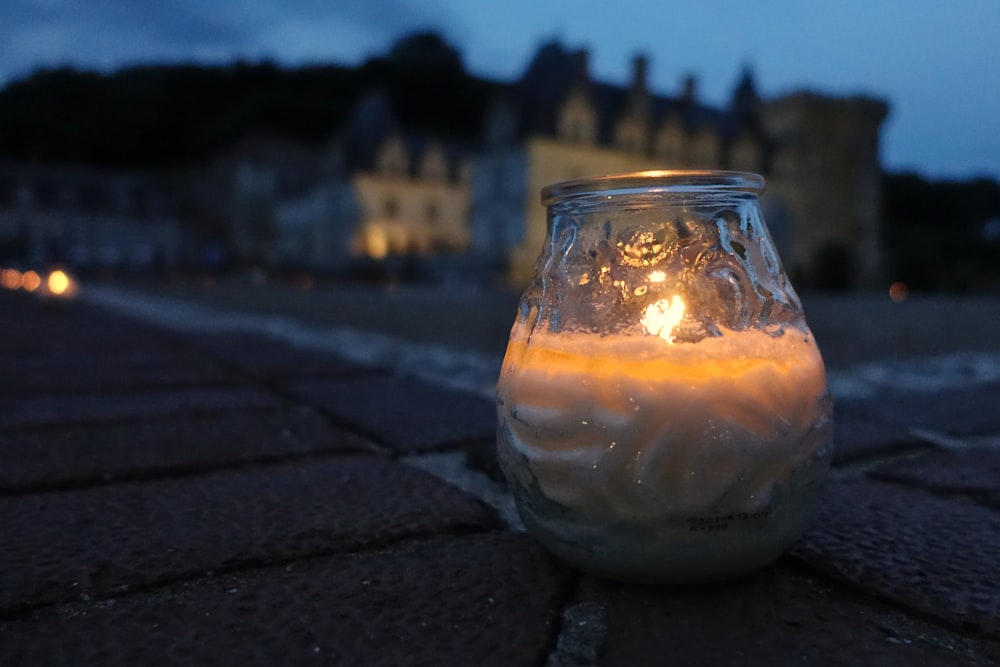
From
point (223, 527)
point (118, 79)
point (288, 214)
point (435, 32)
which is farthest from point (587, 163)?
point (118, 79)

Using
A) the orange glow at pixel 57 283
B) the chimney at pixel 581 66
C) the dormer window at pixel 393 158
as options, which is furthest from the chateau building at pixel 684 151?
the orange glow at pixel 57 283

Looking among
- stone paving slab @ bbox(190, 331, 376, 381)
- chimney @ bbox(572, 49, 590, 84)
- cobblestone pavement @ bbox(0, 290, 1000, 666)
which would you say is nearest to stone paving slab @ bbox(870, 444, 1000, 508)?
cobblestone pavement @ bbox(0, 290, 1000, 666)

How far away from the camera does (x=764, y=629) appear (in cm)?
69

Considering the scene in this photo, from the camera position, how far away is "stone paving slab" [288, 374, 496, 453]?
1.45 metres

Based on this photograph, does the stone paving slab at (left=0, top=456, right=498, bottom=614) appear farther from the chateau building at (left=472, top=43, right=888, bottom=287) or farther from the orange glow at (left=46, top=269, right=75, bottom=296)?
the chateau building at (left=472, top=43, right=888, bottom=287)

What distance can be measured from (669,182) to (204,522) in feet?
2.36

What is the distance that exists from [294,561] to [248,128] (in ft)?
170

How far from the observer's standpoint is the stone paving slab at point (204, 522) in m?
0.82

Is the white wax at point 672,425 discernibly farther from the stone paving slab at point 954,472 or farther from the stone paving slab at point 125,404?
the stone paving slab at point 125,404

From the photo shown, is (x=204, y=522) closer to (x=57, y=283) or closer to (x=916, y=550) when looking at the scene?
(x=916, y=550)

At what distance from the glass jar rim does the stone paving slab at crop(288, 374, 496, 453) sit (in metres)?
0.77

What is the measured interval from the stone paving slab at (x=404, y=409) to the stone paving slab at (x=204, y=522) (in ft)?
0.69

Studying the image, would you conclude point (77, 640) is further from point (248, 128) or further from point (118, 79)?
point (118, 79)

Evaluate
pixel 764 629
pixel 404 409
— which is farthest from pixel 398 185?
pixel 764 629
